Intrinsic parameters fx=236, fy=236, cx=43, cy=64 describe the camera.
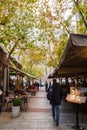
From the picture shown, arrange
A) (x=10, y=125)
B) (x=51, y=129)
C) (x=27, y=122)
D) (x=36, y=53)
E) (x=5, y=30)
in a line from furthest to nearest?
1. (x=36, y=53)
2. (x=5, y=30)
3. (x=27, y=122)
4. (x=10, y=125)
5. (x=51, y=129)

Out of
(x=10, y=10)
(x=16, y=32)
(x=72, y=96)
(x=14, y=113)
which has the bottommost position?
(x=14, y=113)

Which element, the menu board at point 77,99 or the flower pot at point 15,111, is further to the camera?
the flower pot at point 15,111

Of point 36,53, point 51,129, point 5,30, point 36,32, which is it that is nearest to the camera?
point 51,129

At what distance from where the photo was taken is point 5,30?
1520 centimetres

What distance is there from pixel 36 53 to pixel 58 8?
11.3 meters

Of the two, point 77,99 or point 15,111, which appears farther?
point 15,111

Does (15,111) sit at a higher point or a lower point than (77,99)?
lower

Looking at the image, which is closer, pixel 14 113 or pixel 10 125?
pixel 10 125

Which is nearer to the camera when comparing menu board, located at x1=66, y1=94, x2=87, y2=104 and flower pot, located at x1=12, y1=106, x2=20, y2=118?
menu board, located at x1=66, y1=94, x2=87, y2=104

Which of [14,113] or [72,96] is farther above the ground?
[72,96]

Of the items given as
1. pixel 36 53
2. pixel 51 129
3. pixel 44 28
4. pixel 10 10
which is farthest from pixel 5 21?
pixel 36 53

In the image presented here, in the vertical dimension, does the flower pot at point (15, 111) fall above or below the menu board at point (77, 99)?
below

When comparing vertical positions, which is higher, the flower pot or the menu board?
the menu board

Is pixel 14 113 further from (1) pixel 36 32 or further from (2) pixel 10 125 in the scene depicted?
(1) pixel 36 32
